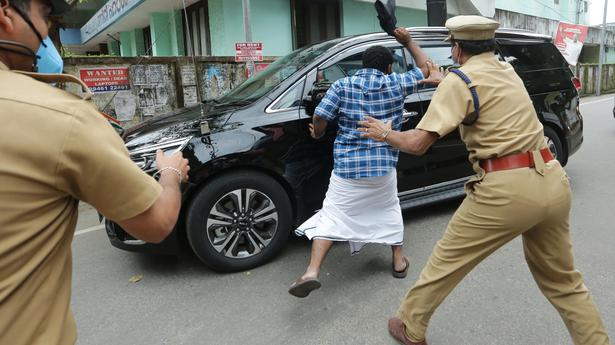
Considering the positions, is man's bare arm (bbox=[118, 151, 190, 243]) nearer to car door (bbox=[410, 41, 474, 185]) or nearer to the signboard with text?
car door (bbox=[410, 41, 474, 185])

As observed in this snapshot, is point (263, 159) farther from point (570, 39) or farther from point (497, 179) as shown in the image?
point (570, 39)

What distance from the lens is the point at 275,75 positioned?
4.04m

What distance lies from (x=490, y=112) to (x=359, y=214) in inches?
53.2

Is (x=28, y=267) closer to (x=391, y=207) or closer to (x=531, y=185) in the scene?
(x=531, y=185)

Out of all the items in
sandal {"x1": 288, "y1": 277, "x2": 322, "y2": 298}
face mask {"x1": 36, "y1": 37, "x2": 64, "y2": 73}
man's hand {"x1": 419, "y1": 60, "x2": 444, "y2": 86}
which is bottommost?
sandal {"x1": 288, "y1": 277, "x2": 322, "y2": 298}

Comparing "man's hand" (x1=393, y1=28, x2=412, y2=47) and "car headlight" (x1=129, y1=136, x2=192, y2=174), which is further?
"car headlight" (x1=129, y1=136, x2=192, y2=174)

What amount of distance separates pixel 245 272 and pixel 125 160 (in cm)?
257

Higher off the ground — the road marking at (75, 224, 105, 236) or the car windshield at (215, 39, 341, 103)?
the car windshield at (215, 39, 341, 103)

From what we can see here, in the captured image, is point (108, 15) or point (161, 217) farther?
point (108, 15)

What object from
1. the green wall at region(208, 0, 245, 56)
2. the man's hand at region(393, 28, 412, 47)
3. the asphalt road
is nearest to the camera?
the asphalt road

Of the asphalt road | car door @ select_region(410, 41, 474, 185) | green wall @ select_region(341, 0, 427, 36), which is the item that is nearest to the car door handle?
car door @ select_region(410, 41, 474, 185)

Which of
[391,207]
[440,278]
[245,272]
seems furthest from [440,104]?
[245,272]

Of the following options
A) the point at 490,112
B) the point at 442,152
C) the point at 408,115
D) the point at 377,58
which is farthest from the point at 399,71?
the point at 490,112

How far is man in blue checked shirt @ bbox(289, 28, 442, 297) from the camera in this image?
3.02m
